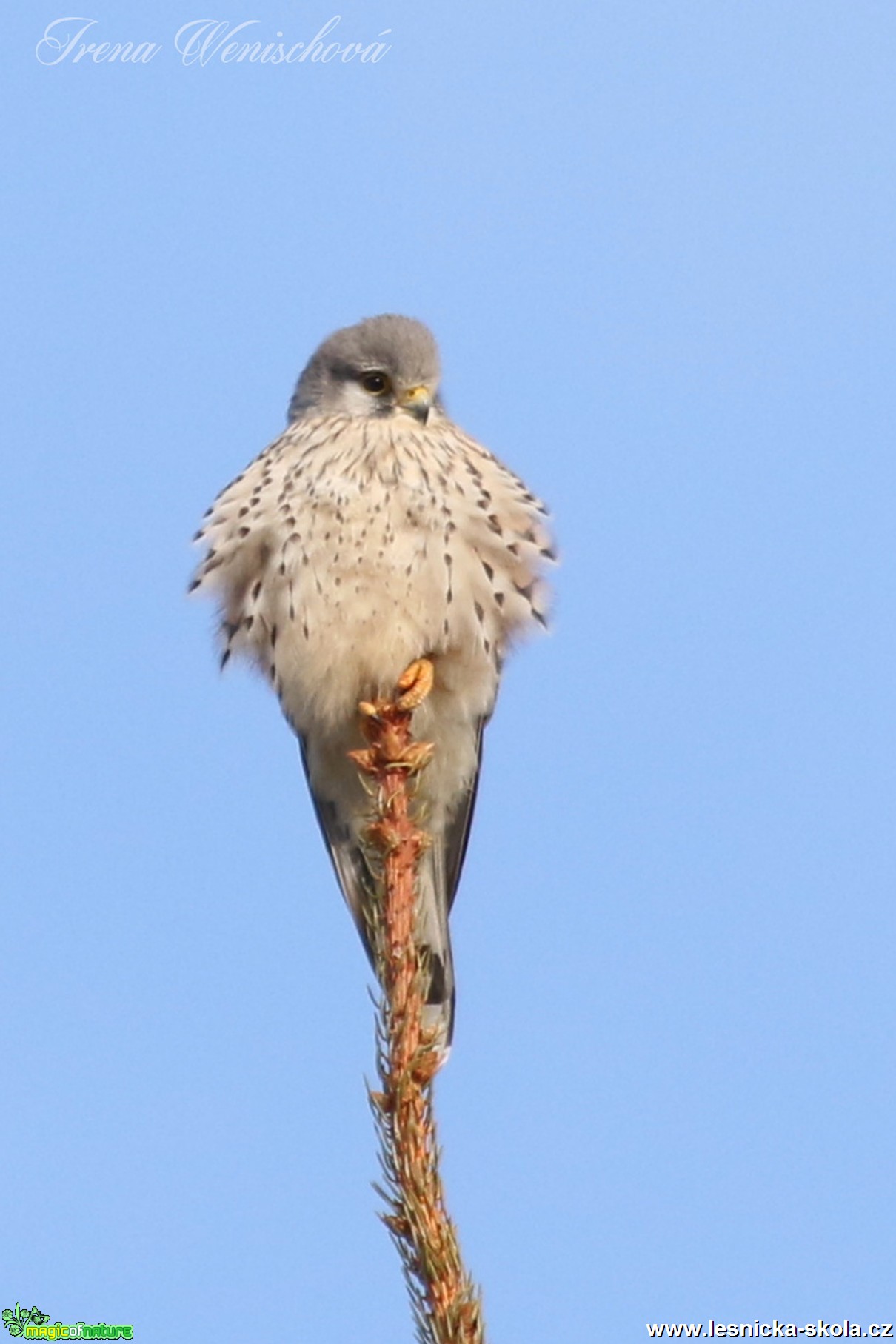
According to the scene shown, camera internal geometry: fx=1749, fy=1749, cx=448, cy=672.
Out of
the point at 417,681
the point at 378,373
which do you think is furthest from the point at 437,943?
the point at 378,373

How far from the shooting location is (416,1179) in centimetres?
308

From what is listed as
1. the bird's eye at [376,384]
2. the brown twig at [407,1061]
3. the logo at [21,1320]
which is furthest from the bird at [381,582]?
the logo at [21,1320]

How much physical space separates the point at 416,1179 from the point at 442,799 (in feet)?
7.98

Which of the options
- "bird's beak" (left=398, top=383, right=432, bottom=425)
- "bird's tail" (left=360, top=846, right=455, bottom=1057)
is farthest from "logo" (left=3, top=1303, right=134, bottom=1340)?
"bird's beak" (left=398, top=383, right=432, bottom=425)

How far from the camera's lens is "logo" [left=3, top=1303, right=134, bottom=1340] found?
11.7 feet

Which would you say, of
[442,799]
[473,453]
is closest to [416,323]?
[473,453]

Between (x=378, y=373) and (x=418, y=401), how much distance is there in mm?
192

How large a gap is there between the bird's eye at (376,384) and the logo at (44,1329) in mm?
2951

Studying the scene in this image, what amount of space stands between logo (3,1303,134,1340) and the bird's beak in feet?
9.22

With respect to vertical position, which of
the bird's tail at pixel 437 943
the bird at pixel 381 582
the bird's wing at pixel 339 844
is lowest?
the bird's tail at pixel 437 943

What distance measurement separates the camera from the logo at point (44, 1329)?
141 inches

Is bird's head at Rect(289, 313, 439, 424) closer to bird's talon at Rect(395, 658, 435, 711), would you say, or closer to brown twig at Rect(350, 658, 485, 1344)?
bird's talon at Rect(395, 658, 435, 711)

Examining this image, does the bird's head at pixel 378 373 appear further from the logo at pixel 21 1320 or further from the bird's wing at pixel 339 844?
the logo at pixel 21 1320

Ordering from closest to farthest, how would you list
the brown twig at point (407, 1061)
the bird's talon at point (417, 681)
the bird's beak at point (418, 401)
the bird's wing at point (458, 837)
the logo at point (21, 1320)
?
→ 1. the brown twig at point (407, 1061)
2. the logo at point (21, 1320)
3. the bird's talon at point (417, 681)
4. the bird's beak at point (418, 401)
5. the bird's wing at point (458, 837)
